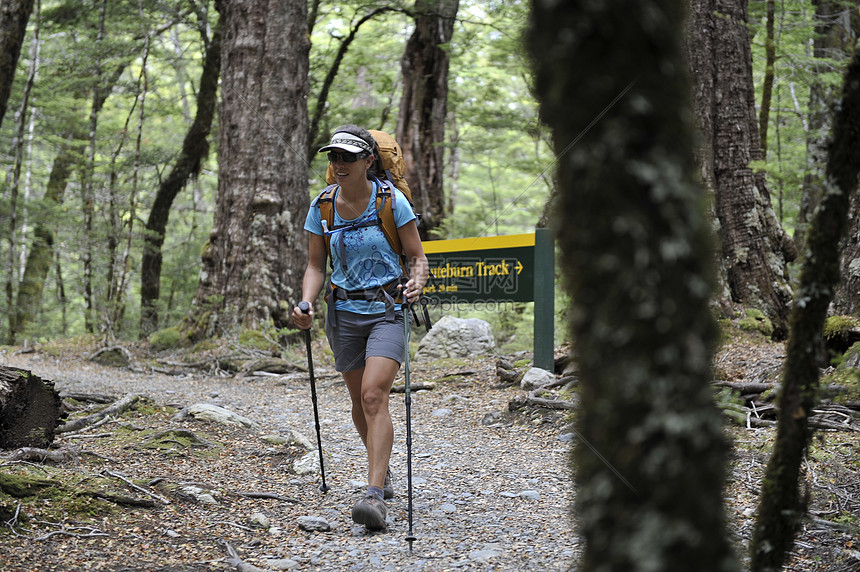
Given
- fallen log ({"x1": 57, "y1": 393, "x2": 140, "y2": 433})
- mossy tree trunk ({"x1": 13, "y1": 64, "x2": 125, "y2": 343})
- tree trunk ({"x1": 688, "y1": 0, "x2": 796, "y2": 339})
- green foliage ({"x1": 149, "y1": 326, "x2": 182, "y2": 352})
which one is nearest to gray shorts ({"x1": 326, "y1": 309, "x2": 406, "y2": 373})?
fallen log ({"x1": 57, "y1": 393, "x2": 140, "y2": 433})

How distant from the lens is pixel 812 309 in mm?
1651

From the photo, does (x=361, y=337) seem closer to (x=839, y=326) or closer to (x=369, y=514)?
(x=369, y=514)

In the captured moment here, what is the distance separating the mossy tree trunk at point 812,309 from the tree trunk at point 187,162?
47.9 ft

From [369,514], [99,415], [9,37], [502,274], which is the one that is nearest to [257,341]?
[502,274]

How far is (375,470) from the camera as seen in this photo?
3631 mm

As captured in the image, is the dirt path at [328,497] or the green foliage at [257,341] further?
the green foliage at [257,341]

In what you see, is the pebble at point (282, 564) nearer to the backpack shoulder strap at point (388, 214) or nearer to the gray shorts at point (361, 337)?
the gray shorts at point (361, 337)

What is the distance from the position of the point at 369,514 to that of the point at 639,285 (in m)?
2.71

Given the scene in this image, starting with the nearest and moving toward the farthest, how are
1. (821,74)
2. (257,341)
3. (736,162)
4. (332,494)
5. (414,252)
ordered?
(414,252)
(332,494)
(736,162)
(257,341)
(821,74)

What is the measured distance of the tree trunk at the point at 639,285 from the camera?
1.04m

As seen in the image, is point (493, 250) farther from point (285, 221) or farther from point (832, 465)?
point (832, 465)

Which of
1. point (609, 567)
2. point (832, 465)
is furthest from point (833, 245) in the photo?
point (832, 465)

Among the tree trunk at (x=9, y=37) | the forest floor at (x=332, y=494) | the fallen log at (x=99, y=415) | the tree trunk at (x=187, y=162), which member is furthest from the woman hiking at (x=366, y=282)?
the tree trunk at (x=187, y=162)

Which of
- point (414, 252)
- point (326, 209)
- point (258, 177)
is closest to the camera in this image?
point (414, 252)
